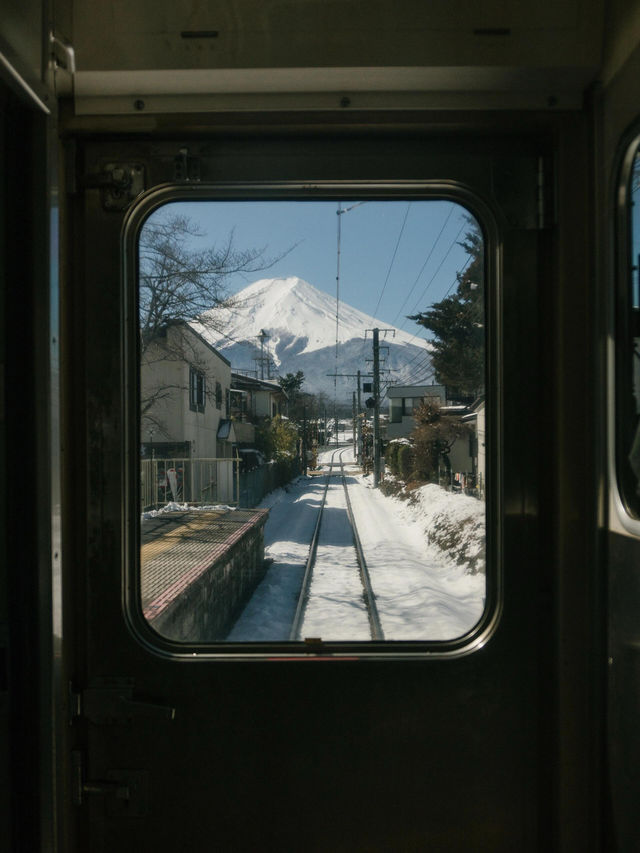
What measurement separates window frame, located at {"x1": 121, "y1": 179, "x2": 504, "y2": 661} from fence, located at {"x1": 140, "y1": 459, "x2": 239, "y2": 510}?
36mm

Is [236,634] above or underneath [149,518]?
underneath

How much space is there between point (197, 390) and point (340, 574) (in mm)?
587

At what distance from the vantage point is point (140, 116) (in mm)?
1574

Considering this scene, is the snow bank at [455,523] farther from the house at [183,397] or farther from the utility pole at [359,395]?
the house at [183,397]

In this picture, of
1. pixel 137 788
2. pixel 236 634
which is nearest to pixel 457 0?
pixel 236 634

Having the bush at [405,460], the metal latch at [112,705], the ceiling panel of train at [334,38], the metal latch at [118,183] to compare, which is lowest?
the metal latch at [112,705]

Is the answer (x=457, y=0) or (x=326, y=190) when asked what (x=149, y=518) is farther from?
(x=457, y=0)

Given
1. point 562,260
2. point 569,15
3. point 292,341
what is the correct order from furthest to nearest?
point 292,341
point 562,260
point 569,15

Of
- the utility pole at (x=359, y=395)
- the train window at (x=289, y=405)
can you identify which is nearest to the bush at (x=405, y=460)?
the train window at (x=289, y=405)

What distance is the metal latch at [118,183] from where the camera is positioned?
1.60 meters

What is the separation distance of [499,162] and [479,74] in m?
0.21

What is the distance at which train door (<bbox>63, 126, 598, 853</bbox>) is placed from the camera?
1566mm

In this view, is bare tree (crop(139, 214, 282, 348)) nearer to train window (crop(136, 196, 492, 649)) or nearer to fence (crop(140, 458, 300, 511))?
train window (crop(136, 196, 492, 649))

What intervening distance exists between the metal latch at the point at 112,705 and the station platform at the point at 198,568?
0.51 ft
